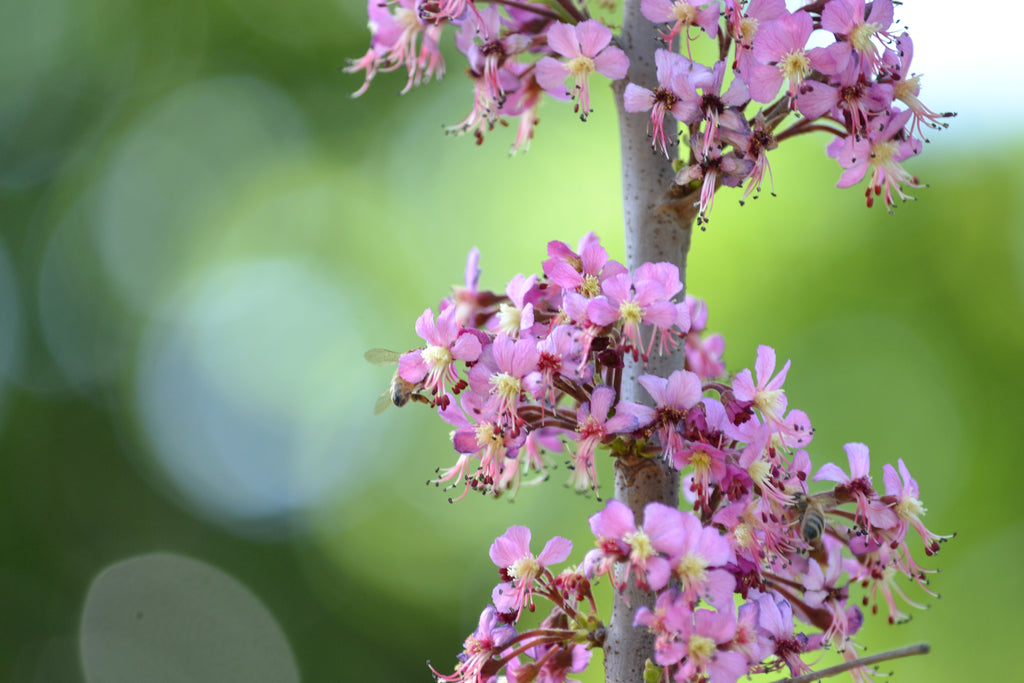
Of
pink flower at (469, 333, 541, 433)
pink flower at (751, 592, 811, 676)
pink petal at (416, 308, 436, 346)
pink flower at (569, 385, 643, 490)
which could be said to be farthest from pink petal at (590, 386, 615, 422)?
pink flower at (751, 592, 811, 676)

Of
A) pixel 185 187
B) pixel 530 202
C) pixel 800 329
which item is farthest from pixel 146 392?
pixel 800 329

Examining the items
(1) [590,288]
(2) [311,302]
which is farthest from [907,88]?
(2) [311,302]

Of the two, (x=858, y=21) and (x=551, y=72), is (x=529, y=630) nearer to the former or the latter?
(x=551, y=72)

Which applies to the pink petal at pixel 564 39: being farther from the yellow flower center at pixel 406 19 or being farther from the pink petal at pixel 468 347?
the pink petal at pixel 468 347

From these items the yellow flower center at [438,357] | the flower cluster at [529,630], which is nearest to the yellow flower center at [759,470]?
the flower cluster at [529,630]

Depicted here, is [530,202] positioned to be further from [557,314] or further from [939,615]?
[557,314]
